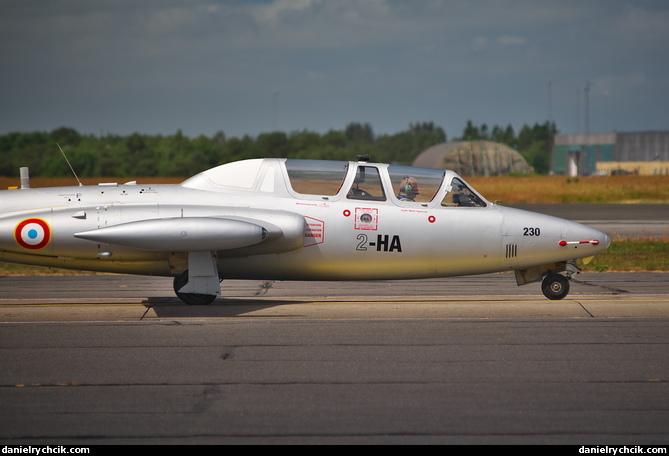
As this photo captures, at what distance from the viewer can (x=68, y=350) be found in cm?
1014

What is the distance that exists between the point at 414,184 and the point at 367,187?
0.79m

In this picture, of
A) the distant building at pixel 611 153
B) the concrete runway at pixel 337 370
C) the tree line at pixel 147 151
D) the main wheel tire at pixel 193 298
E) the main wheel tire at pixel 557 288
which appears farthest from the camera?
the distant building at pixel 611 153

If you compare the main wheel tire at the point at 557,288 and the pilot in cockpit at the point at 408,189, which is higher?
the pilot in cockpit at the point at 408,189

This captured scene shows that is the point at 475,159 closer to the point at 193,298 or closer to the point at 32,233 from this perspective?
the point at 193,298

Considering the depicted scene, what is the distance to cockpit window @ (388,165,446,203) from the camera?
44.2 ft

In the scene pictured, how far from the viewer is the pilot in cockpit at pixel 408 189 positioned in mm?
13438

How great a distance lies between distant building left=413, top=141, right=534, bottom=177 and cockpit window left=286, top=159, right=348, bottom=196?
349ft

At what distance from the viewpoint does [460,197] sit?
44.6 feet

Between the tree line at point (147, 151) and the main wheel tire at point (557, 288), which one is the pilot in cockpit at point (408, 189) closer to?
the main wheel tire at point (557, 288)

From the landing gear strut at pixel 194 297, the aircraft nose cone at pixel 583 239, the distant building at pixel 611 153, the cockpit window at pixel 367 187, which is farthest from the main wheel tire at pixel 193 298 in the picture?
the distant building at pixel 611 153

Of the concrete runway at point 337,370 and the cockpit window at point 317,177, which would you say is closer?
the concrete runway at point 337,370

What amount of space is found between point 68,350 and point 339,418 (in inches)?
171

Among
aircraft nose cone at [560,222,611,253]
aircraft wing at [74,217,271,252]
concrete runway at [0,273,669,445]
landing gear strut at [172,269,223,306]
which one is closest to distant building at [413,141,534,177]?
aircraft nose cone at [560,222,611,253]
